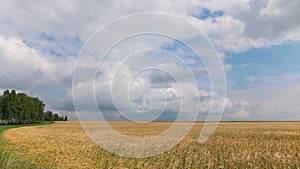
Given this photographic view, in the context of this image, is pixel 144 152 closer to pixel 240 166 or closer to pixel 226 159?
pixel 226 159

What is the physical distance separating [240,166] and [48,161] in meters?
6.89

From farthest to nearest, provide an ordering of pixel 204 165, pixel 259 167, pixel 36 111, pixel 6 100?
1. pixel 36 111
2. pixel 6 100
3. pixel 204 165
4. pixel 259 167

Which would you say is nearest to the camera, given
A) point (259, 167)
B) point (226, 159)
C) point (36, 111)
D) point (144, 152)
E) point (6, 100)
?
point (259, 167)

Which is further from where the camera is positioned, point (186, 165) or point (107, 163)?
point (107, 163)

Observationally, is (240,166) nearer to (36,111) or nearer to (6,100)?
(6,100)

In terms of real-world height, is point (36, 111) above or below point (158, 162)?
above

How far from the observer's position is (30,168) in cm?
1167

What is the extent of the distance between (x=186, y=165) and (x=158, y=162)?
1330 millimetres

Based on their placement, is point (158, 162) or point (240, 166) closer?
point (240, 166)

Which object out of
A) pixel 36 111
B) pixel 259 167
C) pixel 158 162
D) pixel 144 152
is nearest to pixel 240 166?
pixel 259 167

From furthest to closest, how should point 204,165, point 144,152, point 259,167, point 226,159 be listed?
point 144,152 → point 226,159 → point 204,165 → point 259,167

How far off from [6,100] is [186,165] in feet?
305

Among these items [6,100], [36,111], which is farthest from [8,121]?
[36,111]

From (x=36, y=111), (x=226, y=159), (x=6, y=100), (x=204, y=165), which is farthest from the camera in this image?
(x=36, y=111)
